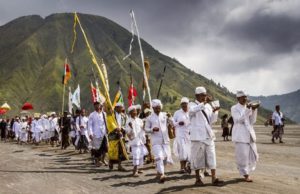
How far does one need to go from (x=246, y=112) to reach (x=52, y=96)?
564 ft

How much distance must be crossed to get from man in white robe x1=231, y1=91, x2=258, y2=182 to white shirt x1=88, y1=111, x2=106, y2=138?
A: 6195mm

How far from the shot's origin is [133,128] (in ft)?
42.6

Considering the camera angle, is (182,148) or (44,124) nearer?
(182,148)

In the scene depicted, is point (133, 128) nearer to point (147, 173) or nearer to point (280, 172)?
point (147, 173)

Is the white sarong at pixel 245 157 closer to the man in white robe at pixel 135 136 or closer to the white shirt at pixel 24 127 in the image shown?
the man in white robe at pixel 135 136

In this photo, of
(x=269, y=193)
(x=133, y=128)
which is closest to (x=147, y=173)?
(x=133, y=128)

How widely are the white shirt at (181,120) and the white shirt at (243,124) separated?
212 cm

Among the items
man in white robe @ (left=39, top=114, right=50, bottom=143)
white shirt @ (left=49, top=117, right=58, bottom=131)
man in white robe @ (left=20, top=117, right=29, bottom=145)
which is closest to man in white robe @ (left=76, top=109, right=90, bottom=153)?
white shirt @ (left=49, top=117, right=58, bottom=131)

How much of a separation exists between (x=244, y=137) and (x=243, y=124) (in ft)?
1.05

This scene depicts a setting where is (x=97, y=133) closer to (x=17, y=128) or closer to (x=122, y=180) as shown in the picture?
(x=122, y=180)

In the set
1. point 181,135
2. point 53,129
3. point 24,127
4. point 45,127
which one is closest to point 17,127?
point 24,127

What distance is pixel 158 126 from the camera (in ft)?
38.9

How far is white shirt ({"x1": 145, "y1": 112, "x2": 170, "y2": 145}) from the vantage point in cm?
1171

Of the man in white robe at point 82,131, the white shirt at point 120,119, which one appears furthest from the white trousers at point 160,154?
the man in white robe at point 82,131
